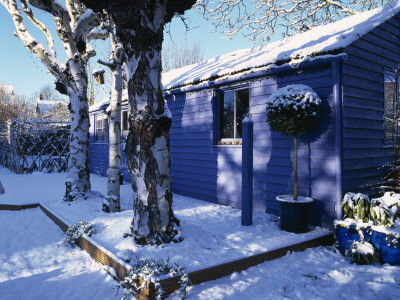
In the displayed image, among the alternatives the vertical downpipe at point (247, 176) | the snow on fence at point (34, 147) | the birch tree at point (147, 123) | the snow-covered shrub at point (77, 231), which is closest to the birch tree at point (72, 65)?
the snow-covered shrub at point (77, 231)

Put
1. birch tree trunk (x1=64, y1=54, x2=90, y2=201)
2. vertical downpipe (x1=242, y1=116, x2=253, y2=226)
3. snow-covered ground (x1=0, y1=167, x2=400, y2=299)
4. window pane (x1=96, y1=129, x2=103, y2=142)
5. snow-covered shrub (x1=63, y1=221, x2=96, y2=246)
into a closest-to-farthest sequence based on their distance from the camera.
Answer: snow-covered ground (x1=0, y1=167, x2=400, y2=299) → snow-covered shrub (x1=63, y1=221, x2=96, y2=246) → vertical downpipe (x1=242, y1=116, x2=253, y2=226) → birch tree trunk (x1=64, y1=54, x2=90, y2=201) → window pane (x1=96, y1=129, x2=103, y2=142)

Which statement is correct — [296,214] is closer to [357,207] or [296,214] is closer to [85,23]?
[357,207]

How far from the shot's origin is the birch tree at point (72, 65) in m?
6.85

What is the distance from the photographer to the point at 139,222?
12.2ft

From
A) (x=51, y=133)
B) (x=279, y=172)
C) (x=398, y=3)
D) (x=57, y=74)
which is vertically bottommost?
(x=279, y=172)

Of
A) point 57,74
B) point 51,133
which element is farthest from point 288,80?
point 51,133

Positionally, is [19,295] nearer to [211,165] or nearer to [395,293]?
[395,293]

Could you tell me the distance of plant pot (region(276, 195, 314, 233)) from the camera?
14.6 ft

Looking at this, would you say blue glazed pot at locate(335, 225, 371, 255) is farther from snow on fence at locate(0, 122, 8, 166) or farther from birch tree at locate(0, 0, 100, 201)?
snow on fence at locate(0, 122, 8, 166)

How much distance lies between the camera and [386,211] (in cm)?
382

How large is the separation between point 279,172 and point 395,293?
9.21ft

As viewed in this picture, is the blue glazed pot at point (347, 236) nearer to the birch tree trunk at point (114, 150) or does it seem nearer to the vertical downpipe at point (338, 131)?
the vertical downpipe at point (338, 131)

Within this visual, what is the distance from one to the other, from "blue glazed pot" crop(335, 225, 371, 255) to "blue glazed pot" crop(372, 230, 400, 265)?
0.36 ft

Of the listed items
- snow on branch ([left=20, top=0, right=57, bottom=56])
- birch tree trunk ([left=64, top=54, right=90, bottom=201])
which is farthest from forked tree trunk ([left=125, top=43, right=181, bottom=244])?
snow on branch ([left=20, top=0, right=57, bottom=56])
